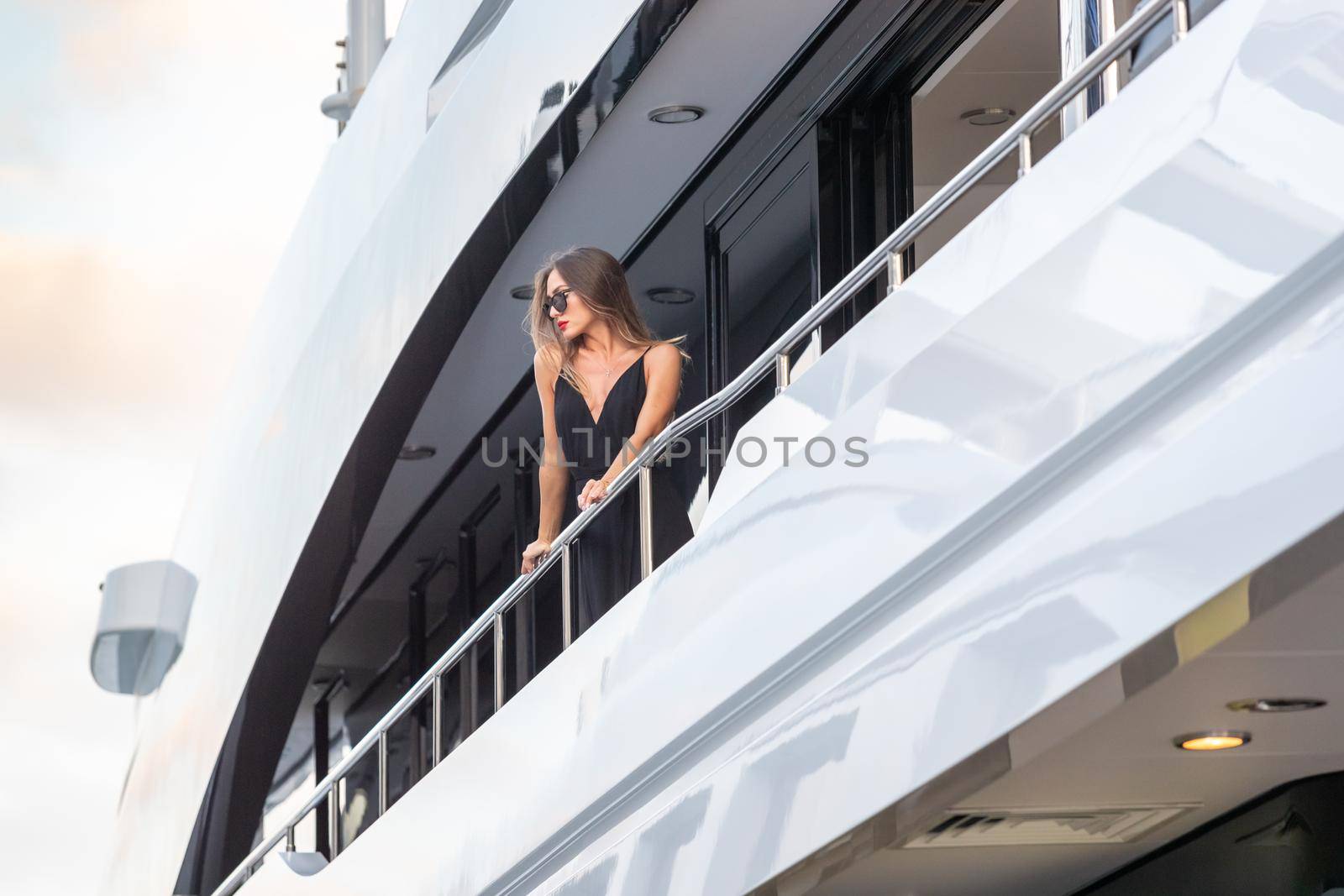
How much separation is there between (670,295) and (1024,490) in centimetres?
525

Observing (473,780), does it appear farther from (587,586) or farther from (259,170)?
(259,170)

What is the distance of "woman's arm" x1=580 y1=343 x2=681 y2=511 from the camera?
4566 millimetres

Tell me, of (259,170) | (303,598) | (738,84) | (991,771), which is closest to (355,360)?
(303,598)

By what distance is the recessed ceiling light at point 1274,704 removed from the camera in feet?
11.8

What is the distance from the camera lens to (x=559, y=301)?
4.83 meters

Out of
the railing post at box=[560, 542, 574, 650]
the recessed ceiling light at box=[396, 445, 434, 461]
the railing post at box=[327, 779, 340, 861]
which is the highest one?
Answer: the recessed ceiling light at box=[396, 445, 434, 461]

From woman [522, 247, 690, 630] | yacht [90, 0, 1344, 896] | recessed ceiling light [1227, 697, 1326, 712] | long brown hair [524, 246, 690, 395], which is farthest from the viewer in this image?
long brown hair [524, 246, 690, 395]

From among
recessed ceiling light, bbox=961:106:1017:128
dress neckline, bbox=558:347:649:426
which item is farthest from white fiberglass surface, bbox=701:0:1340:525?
recessed ceiling light, bbox=961:106:1017:128

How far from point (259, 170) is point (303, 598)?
12.3 m

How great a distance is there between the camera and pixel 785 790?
3.62 meters

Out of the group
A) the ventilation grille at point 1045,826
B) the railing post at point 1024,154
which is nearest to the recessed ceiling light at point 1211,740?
the ventilation grille at point 1045,826

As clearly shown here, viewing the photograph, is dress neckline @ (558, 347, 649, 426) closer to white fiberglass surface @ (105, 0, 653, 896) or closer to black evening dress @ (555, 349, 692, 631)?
black evening dress @ (555, 349, 692, 631)

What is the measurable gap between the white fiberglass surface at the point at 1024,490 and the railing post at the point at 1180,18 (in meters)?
0.07

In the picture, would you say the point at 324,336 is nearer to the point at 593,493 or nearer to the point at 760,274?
the point at 760,274
